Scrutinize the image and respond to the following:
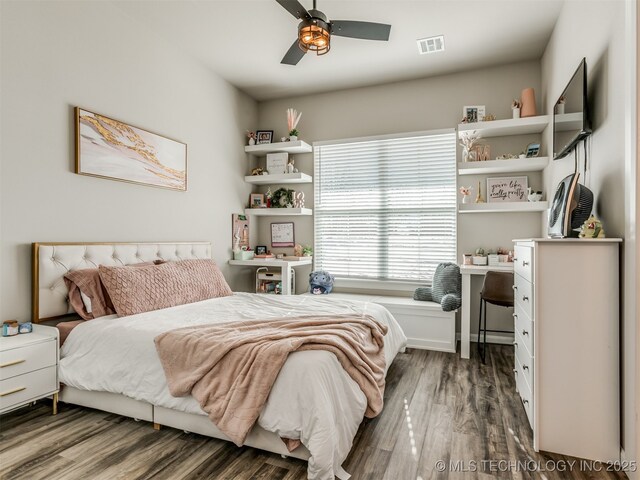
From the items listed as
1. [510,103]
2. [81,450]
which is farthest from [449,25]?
[81,450]

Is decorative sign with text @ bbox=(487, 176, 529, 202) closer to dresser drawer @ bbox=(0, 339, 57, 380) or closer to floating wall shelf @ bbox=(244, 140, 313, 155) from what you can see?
floating wall shelf @ bbox=(244, 140, 313, 155)

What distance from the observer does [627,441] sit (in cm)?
176

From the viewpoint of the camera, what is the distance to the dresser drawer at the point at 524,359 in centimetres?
207

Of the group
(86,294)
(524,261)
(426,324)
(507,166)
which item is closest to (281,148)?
(507,166)

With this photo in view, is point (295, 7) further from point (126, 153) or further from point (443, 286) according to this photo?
point (443, 286)

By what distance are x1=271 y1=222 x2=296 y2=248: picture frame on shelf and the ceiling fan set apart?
267 cm

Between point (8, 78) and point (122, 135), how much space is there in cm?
82

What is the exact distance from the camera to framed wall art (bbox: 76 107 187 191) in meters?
2.81

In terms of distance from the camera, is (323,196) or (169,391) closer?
(169,391)

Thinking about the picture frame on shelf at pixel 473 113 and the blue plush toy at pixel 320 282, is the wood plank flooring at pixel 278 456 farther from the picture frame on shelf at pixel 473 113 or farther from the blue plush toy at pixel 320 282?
the picture frame on shelf at pixel 473 113

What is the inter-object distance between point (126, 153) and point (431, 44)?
116 inches

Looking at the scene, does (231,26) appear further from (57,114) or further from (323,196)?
(323,196)

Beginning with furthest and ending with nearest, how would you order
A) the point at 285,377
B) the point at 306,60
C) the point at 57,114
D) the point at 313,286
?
the point at 313,286
the point at 306,60
the point at 57,114
the point at 285,377

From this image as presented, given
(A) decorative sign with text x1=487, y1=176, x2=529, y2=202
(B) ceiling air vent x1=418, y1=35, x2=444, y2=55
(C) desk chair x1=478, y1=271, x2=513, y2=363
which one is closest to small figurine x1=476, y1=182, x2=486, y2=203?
(A) decorative sign with text x1=487, y1=176, x2=529, y2=202
